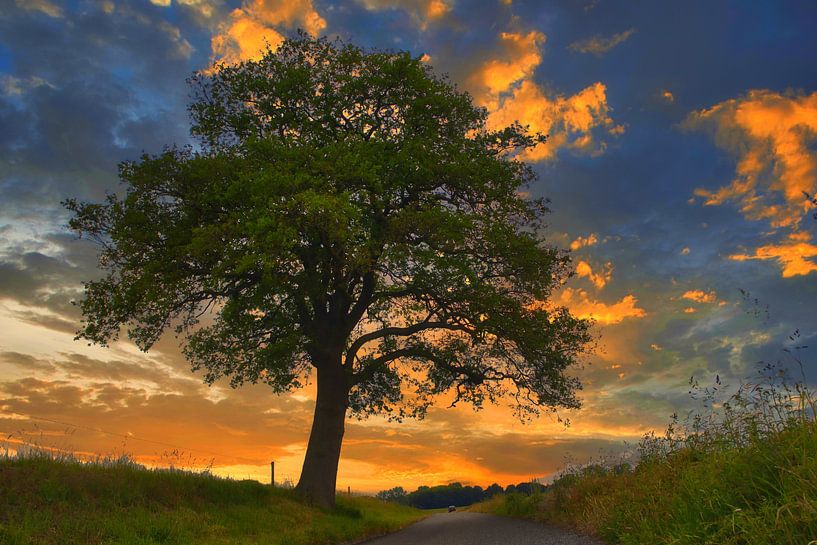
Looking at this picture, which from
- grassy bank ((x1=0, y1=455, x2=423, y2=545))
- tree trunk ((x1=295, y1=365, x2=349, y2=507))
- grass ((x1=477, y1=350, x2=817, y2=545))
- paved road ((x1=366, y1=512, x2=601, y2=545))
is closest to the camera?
grass ((x1=477, y1=350, x2=817, y2=545))

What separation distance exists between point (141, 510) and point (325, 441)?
9.16m

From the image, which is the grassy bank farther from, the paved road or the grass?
the grass

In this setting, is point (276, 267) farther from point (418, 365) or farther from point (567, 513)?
point (567, 513)

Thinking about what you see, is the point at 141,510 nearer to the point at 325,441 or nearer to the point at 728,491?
the point at 325,441

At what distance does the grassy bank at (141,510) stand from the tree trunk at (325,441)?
2219 millimetres

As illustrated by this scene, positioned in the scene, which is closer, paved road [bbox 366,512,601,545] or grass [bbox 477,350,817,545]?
grass [bbox 477,350,817,545]

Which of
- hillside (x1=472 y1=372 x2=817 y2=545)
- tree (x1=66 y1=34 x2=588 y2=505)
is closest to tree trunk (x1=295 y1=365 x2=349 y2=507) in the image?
tree (x1=66 y1=34 x2=588 y2=505)

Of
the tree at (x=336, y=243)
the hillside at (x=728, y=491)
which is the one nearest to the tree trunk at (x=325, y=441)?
the tree at (x=336, y=243)

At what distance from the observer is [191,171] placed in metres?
21.0

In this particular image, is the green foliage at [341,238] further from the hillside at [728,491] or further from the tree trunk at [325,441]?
the hillside at [728,491]

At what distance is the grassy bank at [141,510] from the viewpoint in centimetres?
1265

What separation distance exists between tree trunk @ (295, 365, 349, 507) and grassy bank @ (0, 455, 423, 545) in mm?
2219

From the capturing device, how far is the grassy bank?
498 inches

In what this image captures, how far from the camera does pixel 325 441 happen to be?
75.6 ft
